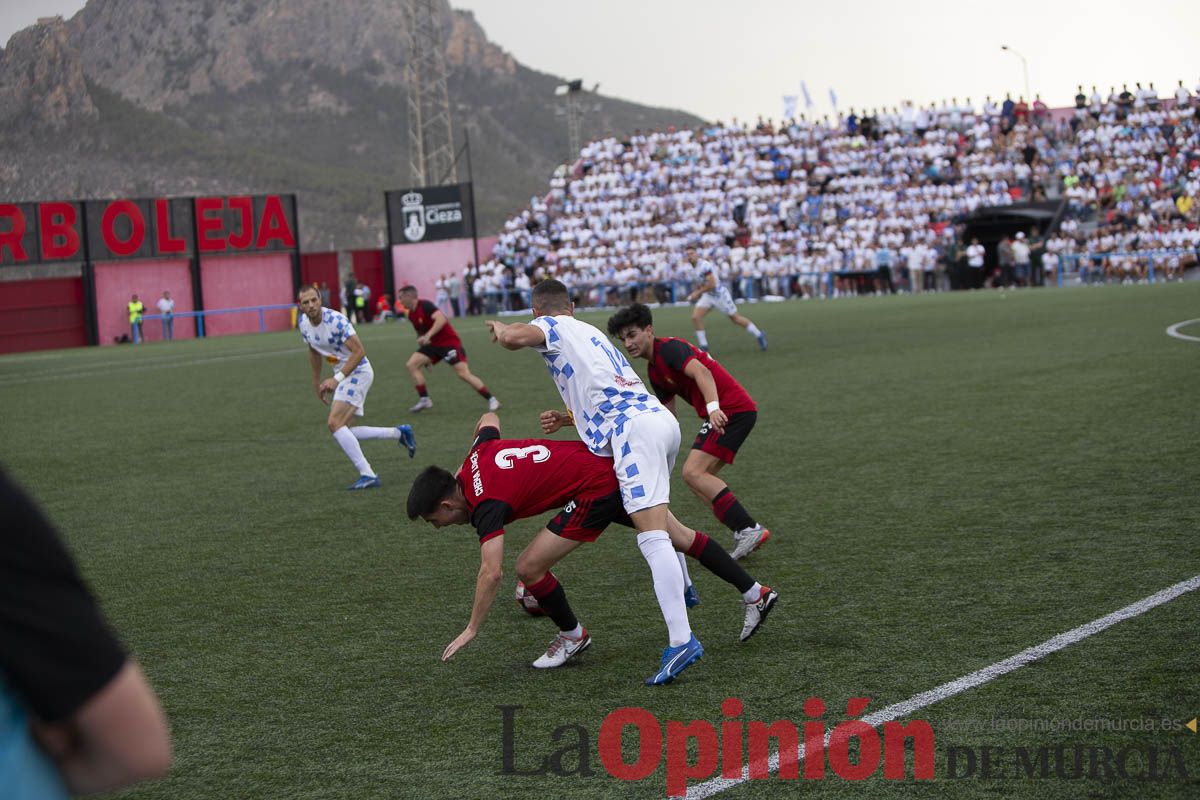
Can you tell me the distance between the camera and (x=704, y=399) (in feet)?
23.9

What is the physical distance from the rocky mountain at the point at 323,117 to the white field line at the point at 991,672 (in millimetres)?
61749

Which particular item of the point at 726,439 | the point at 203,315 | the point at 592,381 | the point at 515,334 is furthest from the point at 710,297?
the point at 203,315

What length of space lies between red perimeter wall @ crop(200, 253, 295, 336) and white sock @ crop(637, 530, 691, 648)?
42.3 m

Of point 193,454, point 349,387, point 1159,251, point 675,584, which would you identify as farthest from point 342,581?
point 1159,251

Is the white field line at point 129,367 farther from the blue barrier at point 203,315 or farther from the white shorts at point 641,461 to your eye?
the white shorts at point 641,461

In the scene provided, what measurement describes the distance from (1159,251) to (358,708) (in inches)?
1547

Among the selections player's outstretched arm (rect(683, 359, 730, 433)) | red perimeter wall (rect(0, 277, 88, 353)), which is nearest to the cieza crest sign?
red perimeter wall (rect(0, 277, 88, 353))

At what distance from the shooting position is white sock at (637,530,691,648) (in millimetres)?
5660

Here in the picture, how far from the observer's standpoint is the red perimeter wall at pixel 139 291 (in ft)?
143

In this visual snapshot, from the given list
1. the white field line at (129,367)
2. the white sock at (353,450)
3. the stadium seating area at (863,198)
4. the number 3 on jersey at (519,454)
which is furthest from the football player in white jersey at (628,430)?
the stadium seating area at (863,198)

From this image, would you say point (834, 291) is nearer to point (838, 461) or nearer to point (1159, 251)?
point (1159, 251)

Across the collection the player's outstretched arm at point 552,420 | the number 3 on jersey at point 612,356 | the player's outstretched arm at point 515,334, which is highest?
the player's outstretched arm at point 515,334

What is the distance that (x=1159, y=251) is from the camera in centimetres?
3966

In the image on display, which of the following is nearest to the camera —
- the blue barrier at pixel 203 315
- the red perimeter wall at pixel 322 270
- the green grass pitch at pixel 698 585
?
the green grass pitch at pixel 698 585
